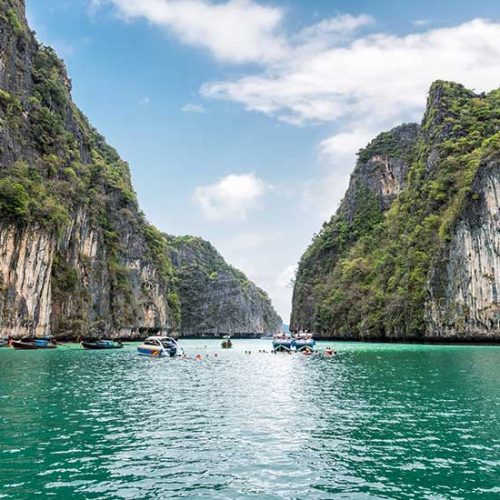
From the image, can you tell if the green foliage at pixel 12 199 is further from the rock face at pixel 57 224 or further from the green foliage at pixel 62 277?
the green foliage at pixel 62 277

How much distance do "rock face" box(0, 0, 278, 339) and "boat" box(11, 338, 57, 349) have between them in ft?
6.71

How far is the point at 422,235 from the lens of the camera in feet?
274

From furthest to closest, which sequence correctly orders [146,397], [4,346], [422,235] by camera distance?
1. [422,235]
2. [4,346]
3. [146,397]

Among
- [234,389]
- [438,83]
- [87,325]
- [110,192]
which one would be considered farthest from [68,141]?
[438,83]

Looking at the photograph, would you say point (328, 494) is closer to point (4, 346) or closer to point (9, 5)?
point (4, 346)

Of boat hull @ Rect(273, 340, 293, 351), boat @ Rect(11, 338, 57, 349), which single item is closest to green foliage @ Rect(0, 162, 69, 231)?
boat @ Rect(11, 338, 57, 349)

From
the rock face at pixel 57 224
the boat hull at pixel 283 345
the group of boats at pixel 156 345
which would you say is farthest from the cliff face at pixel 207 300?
the boat hull at pixel 283 345

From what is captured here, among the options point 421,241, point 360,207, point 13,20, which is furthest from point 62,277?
point 360,207

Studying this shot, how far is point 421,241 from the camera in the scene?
83312 millimetres

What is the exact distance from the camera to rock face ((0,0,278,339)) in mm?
54281

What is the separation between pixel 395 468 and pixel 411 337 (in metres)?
71.2

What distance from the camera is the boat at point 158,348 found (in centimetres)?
4816

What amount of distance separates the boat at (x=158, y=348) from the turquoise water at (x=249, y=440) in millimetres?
23502

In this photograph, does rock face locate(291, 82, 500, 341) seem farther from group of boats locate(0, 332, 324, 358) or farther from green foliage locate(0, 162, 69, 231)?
green foliage locate(0, 162, 69, 231)
